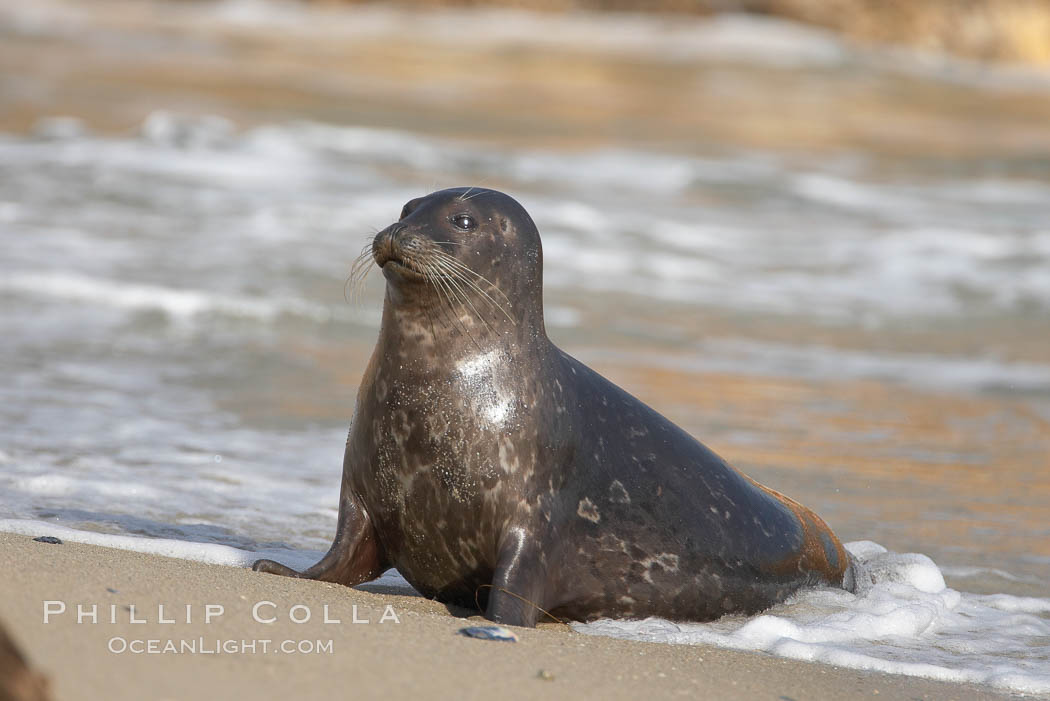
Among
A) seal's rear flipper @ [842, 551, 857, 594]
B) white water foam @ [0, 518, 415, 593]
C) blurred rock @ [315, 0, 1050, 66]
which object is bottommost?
white water foam @ [0, 518, 415, 593]

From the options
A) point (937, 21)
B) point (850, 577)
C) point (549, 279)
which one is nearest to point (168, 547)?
point (850, 577)

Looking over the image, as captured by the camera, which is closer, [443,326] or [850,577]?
[443,326]

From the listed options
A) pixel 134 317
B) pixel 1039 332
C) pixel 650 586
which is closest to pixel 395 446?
pixel 650 586

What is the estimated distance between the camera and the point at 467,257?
404 cm

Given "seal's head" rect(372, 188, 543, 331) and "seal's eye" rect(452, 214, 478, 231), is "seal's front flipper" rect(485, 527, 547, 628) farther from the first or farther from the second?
"seal's eye" rect(452, 214, 478, 231)

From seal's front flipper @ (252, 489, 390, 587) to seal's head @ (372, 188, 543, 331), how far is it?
612 millimetres

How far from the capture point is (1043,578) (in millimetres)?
5184

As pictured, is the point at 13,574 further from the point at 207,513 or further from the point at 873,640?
the point at 873,640

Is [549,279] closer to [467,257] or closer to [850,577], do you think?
[850,577]

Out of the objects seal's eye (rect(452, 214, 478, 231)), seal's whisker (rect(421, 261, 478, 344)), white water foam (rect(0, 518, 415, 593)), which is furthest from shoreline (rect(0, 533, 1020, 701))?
seal's eye (rect(452, 214, 478, 231))

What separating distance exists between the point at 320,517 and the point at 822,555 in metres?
1.84

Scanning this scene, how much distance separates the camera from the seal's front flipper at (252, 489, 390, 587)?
4039 millimetres

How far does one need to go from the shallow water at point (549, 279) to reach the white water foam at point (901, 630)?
0.24 feet

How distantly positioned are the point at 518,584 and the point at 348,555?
51 centimetres
